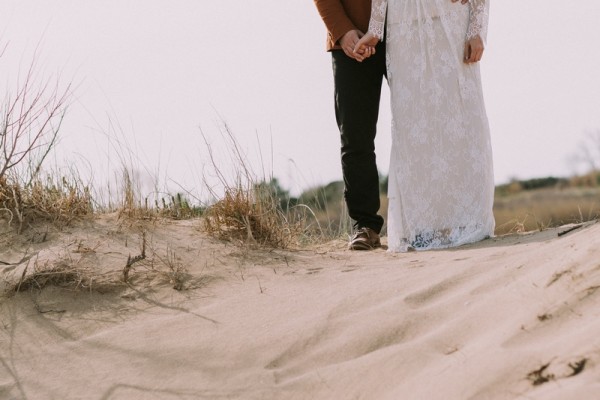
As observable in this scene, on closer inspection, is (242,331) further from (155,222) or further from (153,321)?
(155,222)

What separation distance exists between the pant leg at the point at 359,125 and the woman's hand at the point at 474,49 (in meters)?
0.44

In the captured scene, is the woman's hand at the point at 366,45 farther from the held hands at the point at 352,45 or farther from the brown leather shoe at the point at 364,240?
the brown leather shoe at the point at 364,240

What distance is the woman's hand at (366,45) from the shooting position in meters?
4.27

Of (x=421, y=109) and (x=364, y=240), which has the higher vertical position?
(x=421, y=109)

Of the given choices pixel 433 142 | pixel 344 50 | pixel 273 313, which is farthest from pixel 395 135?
pixel 273 313

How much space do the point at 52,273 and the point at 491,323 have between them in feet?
6.84

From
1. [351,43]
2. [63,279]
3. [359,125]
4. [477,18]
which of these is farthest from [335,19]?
[63,279]

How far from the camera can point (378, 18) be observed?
14.0 feet

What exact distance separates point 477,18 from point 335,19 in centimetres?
72

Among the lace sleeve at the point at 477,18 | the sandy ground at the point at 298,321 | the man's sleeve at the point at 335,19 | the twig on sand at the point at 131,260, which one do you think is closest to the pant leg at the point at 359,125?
the man's sleeve at the point at 335,19

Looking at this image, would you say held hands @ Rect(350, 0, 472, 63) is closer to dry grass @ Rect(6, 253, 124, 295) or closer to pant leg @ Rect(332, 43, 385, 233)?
pant leg @ Rect(332, 43, 385, 233)

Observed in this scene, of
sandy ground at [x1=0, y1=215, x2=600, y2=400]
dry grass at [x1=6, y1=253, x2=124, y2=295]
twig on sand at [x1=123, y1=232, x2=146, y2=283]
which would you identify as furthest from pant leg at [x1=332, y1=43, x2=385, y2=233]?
dry grass at [x1=6, y1=253, x2=124, y2=295]

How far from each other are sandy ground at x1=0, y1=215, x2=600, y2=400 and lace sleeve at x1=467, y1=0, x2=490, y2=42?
1.05m

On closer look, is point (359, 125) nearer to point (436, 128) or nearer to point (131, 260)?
point (436, 128)
